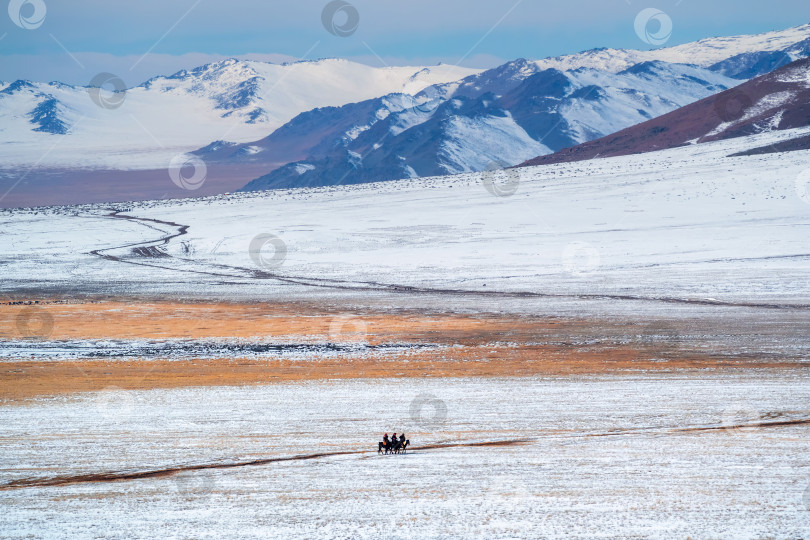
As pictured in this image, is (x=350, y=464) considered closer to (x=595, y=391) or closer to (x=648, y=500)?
(x=648, y=500)

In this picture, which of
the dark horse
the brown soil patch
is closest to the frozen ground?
the dark horse

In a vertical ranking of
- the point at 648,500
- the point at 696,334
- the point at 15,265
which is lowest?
the point at 648,500

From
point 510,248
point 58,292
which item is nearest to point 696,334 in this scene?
point 510,248

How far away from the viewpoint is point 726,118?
13812 cm

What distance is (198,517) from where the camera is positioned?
47.5ft

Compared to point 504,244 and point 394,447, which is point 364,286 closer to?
point 504,244

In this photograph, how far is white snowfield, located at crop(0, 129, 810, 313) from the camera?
137 ft

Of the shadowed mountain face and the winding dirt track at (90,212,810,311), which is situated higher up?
the shadowed mountain face

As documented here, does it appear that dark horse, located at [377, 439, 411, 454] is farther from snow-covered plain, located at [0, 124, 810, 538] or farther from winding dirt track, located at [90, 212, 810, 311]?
winding dirt track, located at [90, 212, 810, 311]

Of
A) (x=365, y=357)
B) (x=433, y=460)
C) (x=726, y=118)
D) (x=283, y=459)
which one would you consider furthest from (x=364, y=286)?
(x=726, y=118)

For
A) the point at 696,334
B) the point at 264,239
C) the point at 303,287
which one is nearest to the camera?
the point at 696,334

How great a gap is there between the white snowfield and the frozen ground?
48.7 ft

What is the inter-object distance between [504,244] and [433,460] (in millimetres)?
42751

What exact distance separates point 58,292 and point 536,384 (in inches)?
1339
